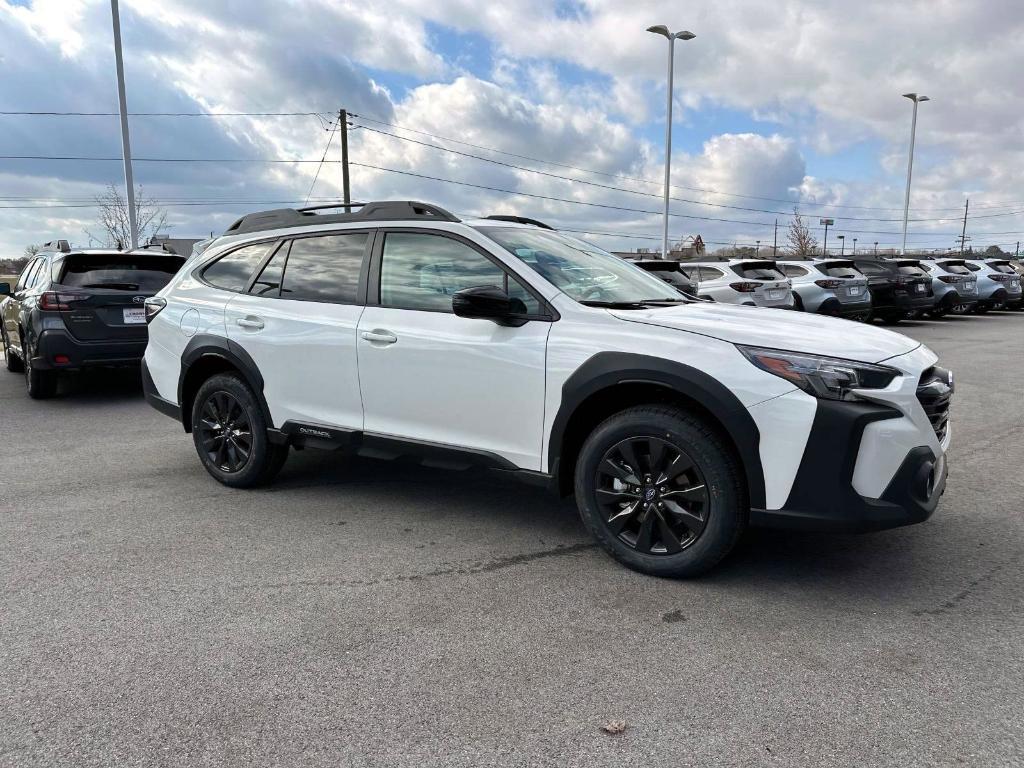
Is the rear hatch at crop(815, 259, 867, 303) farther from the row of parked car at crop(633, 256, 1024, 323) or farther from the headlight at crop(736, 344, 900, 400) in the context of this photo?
the headlight at crop(736, 344, 900, 400)

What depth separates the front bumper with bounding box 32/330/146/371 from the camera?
7.92m

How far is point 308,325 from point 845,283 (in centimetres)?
1367

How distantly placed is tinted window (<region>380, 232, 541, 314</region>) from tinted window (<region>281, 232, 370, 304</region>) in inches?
8.9

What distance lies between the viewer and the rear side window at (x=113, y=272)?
817 centimetres

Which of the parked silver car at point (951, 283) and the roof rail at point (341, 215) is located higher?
the roof rail at point (341, 215)

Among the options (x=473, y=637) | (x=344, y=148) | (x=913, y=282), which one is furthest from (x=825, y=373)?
(x=344, y=148)

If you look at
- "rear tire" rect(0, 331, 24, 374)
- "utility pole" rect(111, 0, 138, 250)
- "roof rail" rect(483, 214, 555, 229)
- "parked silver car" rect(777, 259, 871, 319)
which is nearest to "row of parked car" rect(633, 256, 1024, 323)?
"parked silver car" rect(777, 259, 871, 319)

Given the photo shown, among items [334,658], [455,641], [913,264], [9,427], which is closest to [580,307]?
[455,641]

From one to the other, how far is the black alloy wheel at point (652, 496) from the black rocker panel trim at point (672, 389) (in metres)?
0.22

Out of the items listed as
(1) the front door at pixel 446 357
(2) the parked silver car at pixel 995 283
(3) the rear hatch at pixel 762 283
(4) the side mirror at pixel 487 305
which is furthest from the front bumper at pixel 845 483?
(2) the parked silver car at pixel 995 283

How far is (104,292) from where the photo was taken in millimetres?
8102

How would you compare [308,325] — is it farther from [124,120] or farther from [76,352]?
[124,120]

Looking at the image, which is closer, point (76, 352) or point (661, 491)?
point (661, 491)

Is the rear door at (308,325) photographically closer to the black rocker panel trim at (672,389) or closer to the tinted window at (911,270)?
the black rocker panel trim at (672,389)
